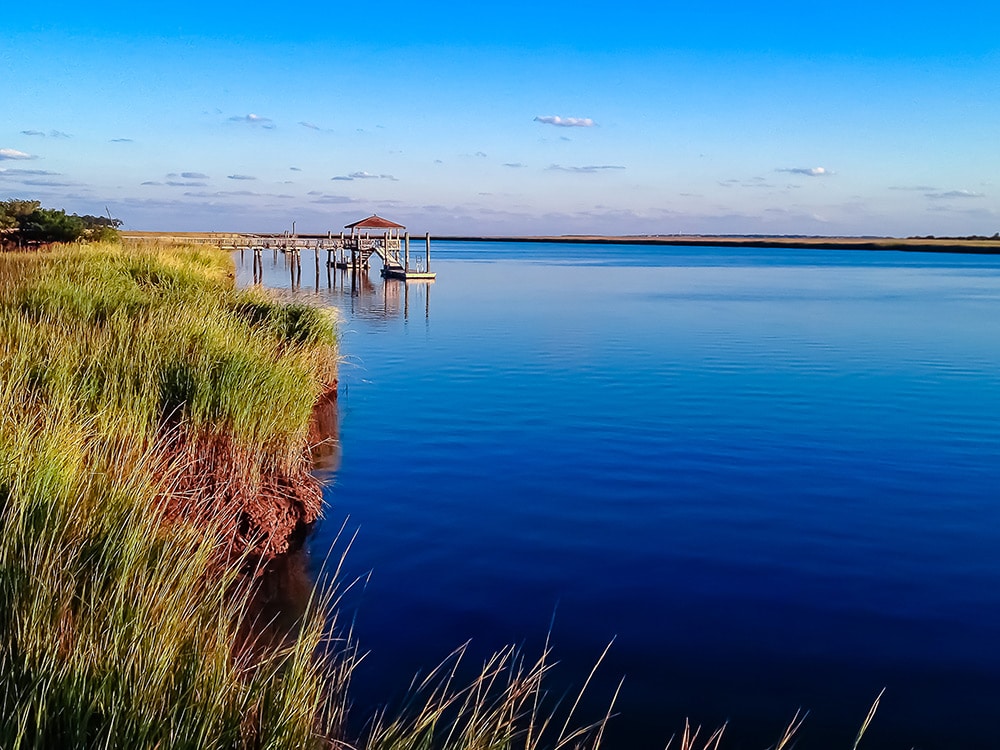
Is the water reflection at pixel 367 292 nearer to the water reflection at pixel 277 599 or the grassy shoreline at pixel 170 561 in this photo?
the grassy shoreline at pixel 170 561

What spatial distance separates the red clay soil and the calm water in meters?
0.44

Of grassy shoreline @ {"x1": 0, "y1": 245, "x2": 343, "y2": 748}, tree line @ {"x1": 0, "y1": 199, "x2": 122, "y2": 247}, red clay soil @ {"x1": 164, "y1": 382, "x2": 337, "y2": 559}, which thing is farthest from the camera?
tree line @ {"x1": 0, "y1": 199, "x2": 122, "y2": 247}

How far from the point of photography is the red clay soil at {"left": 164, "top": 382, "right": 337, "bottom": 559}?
25.2ft

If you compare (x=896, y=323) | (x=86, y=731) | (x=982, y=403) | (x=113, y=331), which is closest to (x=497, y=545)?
(x=113, y=331)

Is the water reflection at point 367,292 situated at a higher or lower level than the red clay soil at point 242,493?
higher

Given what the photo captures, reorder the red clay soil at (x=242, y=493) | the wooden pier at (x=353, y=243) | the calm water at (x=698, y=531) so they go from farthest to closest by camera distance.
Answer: the wooden pier at (x=353, y=243) < the red clay soil at (x=242, y=493) < the calm water at (x=698, y=531)

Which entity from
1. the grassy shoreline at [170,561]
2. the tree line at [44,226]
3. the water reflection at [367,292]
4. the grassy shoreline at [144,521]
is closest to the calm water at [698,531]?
the grassy shoreline at [170,561]

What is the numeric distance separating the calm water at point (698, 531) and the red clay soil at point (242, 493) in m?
0.44

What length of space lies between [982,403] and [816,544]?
985cm

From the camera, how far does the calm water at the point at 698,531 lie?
6.56m

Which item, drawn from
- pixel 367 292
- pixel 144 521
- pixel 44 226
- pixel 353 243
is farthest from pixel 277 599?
pixel 353 243

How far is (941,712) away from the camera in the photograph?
245 inches

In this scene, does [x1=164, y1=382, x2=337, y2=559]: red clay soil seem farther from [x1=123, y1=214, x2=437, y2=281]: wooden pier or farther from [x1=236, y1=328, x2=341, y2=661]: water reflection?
[x1=123, y1=214, x2=437, y2=281]: wooden pier

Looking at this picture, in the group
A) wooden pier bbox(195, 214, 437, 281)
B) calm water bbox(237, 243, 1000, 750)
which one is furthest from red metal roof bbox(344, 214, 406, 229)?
calm water bbox(237, 243, 1000, 750)
